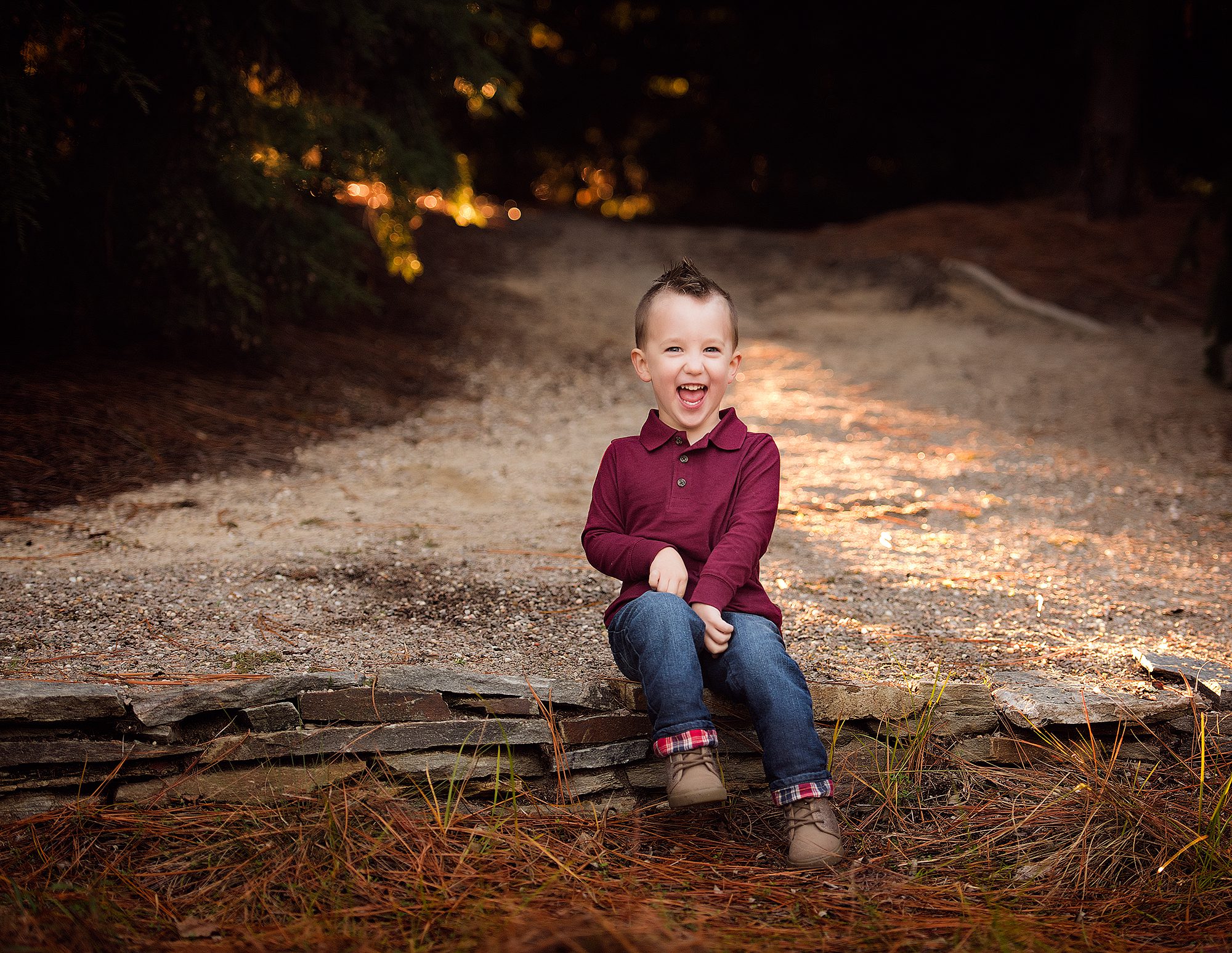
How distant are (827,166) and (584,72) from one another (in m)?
3.59

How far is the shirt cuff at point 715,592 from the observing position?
84.3 inches

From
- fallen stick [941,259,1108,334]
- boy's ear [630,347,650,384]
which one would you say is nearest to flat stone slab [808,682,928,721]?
boy's ear [630,347,650,384]

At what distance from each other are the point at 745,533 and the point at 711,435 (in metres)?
0.28

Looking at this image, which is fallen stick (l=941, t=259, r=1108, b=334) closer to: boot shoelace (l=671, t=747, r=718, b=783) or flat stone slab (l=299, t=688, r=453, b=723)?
boot shoelace (l=671, t=747, r=718, b=783)

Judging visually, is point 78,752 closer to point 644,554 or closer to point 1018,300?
point 644,554

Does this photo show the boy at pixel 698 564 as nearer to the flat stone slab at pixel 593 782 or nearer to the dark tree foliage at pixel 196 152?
the flat stone slab at pixel 593 782

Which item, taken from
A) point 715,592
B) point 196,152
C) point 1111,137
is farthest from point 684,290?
point 1111,137

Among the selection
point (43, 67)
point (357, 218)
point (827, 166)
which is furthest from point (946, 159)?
point (43, 67)

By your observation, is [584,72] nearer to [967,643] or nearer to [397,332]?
[397,332]

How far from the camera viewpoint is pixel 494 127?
42.2ft

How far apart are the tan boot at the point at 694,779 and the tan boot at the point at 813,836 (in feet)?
0.64

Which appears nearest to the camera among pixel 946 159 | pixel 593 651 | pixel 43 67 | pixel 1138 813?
pixel 1138 813

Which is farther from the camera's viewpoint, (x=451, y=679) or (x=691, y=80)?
(x=691, y=80)

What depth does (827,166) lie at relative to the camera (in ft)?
40.2
